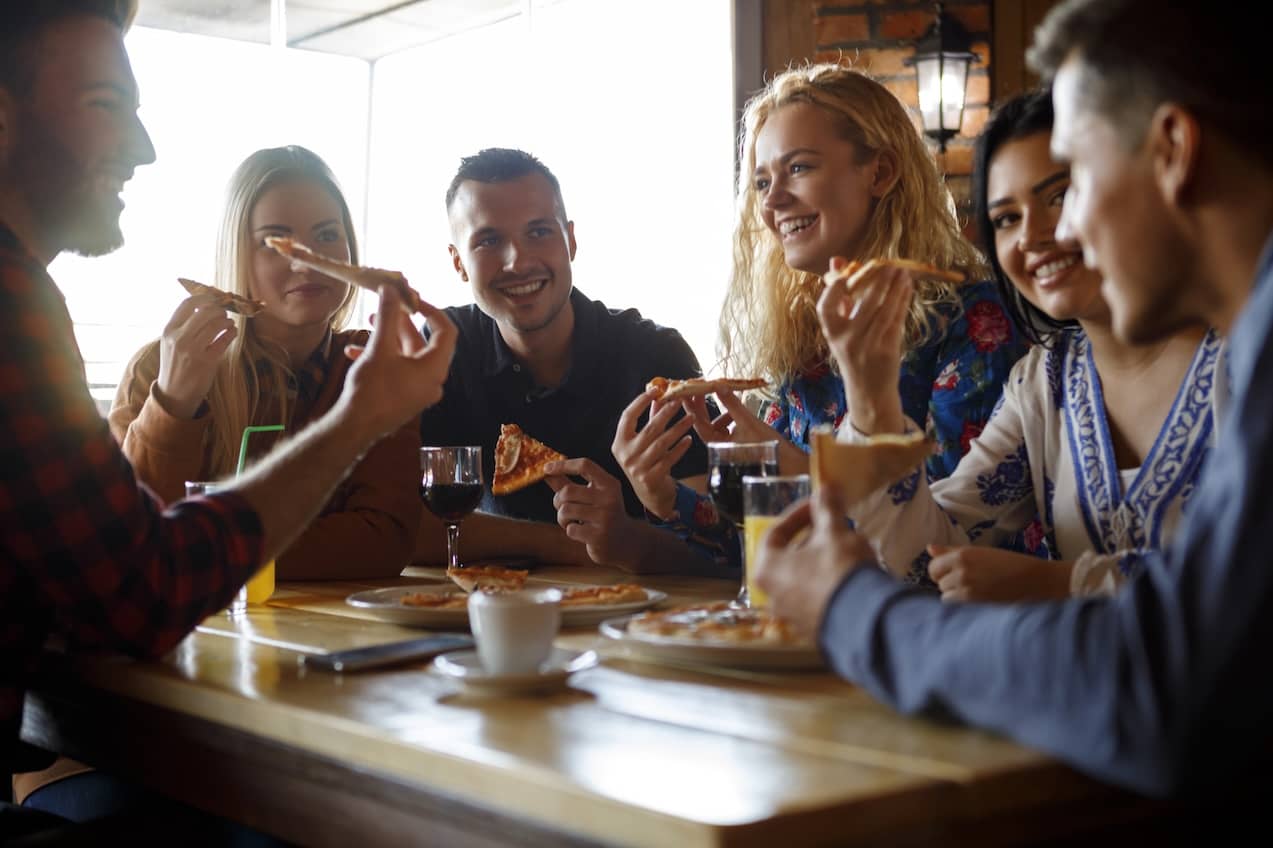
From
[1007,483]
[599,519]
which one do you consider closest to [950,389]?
[1007,483]

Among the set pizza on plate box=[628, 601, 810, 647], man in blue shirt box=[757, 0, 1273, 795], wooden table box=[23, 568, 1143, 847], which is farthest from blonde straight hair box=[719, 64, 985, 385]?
man in blue shirt box=[757, 0, 1273, 795]

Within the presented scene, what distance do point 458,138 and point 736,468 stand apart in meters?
4.79

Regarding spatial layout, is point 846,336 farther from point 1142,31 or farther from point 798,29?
point 798,29

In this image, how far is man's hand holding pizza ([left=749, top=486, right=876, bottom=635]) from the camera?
3.69 ft

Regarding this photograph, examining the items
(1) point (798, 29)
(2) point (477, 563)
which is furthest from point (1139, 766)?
(1) point (798, 29)

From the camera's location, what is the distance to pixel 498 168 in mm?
3096

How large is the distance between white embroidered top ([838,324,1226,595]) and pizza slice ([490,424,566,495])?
90cm

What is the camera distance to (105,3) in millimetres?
1622

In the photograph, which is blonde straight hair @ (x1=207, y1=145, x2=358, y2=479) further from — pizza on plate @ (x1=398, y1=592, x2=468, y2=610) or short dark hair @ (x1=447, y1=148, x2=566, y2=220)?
Answer: pizza on plate @ (x1=398, y1=592, x2=468, y2=610)

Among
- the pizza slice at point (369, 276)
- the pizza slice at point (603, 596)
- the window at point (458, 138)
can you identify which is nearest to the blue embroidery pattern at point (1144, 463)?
the pizza slice at point (603, 596)

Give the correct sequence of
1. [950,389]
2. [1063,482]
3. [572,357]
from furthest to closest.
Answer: [572,357]
[950,389]
[1063,482]

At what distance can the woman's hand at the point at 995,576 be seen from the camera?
5.05ft

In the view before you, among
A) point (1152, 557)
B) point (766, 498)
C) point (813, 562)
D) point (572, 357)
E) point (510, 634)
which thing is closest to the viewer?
point (1152, 557)

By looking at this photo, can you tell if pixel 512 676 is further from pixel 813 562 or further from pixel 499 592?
pixel 499 592
